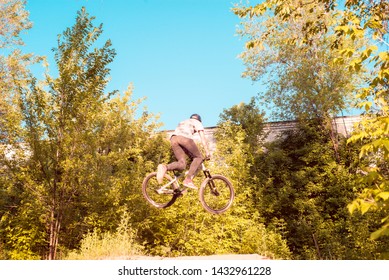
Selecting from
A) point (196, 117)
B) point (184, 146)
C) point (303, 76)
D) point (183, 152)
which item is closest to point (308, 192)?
point (303, 76)

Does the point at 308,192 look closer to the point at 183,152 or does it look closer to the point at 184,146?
the point at 183,152

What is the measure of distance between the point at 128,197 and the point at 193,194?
3.73 m

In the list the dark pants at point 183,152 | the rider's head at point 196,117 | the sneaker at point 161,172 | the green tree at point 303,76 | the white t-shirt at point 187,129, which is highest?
the green tree at point 303,76

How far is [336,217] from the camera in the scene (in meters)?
21.3

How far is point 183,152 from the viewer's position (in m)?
7.37

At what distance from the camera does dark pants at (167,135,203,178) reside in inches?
283

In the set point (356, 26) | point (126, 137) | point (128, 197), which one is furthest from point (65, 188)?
point (356, 26)

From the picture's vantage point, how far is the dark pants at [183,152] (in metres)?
A: 7.20

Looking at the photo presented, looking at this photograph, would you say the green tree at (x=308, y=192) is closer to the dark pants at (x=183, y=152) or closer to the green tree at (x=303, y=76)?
the green tree at (x=303, y=76)

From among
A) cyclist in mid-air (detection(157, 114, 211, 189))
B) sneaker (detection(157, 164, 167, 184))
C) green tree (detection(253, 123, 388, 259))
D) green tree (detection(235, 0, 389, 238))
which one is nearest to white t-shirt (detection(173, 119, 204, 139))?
cyclist in mid-air (detection(157, 114, 211, 189))

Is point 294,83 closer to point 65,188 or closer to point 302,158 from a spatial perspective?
point 302,158

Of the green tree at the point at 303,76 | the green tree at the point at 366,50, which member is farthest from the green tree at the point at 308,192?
the green tree at the point at 366,50

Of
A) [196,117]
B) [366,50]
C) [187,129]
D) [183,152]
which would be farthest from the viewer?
[183,152]

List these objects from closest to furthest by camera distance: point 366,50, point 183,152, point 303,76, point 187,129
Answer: point 366,50 → point 187,129 → point 183,152 → point 303,76
